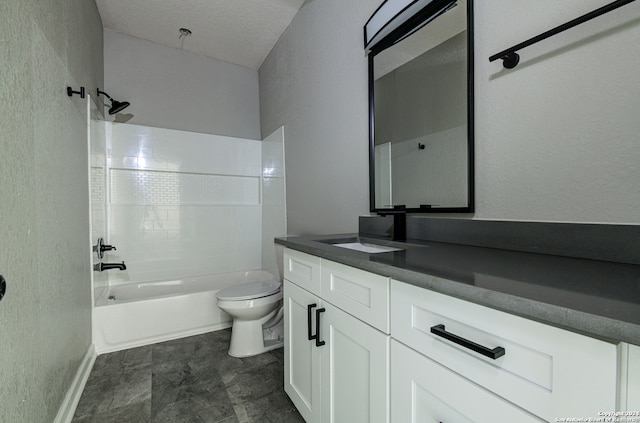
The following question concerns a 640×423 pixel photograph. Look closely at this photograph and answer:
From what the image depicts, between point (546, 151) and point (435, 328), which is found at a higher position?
point (546, 151)

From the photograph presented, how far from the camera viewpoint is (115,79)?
2699mm

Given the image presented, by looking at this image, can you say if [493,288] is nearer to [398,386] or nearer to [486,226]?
[398,386]

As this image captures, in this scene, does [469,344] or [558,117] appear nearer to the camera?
[469,344]

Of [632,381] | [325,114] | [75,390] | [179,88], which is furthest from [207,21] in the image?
[632,381]

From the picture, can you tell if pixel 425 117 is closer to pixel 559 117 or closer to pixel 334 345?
pixel 559 117

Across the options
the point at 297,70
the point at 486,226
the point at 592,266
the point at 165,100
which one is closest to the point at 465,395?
the point at 592,266

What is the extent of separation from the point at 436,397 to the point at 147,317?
7.69 feet

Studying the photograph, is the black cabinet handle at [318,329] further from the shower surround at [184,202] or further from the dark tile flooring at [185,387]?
the shower surround at [184,202]

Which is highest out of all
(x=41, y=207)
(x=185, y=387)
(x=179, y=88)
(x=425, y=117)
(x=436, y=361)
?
(x=179, y=88)

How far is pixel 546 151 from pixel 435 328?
2.27 feet

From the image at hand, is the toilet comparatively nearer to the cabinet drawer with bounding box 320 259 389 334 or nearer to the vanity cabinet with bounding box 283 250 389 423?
the vanity cabinet with bounding box 283 250 389 423

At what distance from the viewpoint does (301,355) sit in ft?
4.22

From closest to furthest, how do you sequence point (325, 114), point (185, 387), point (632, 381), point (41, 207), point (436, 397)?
point (632, 381) → point (436, 397) → point (41, 207) → point (185, 387) → point (325, 114)

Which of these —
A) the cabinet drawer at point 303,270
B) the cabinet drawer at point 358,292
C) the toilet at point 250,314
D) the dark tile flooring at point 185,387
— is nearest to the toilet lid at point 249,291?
the toilet at point 250,314
